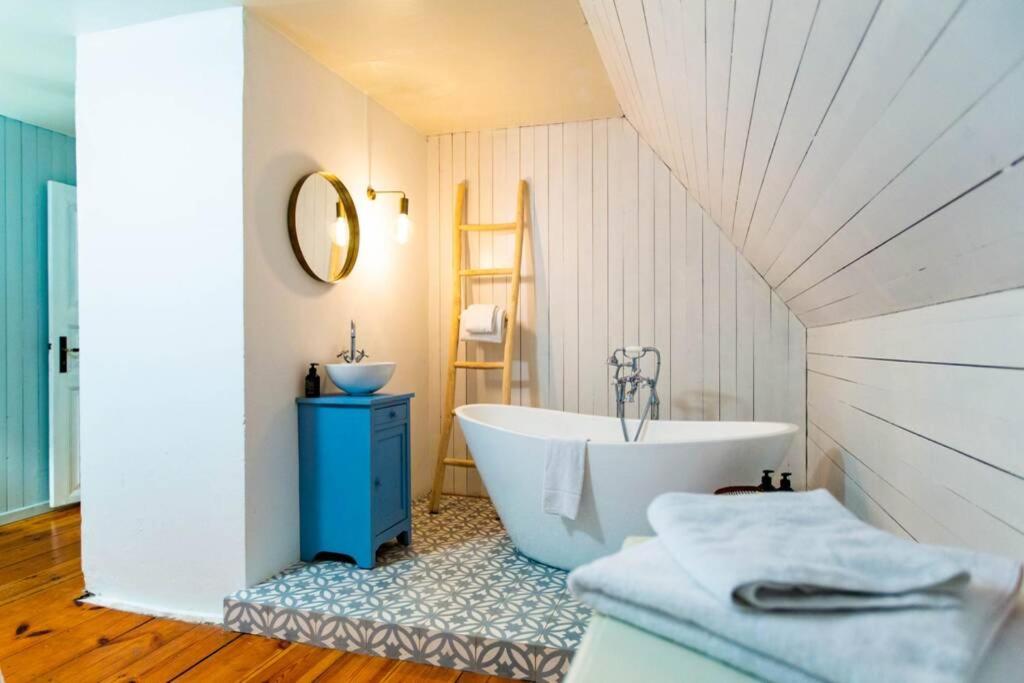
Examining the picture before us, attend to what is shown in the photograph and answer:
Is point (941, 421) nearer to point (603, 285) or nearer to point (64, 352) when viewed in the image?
point (603, 285)

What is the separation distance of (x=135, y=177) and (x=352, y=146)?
3.20 ft

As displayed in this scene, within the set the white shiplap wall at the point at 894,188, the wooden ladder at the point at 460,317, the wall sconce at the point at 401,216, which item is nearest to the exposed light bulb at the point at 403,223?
the wall sconce at the point at 401,216

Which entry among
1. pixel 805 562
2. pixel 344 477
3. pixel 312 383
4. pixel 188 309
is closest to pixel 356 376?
pixel 312 383

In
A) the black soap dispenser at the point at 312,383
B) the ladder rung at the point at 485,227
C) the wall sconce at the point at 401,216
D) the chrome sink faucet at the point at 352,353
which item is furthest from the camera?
the ladder rung at the point at 485,227

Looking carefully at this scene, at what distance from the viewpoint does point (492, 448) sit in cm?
251

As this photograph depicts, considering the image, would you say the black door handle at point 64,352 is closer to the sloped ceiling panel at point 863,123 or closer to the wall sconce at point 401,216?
the wall sconce at point 401,216

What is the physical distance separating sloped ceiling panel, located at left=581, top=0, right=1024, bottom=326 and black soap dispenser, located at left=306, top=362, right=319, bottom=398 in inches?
70.0

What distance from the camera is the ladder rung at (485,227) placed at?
351 cm

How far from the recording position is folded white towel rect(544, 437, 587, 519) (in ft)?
7.36

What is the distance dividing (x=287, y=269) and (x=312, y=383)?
49 cm

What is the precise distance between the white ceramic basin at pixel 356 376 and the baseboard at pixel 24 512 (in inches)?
91.2

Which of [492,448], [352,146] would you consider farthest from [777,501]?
[352,146]

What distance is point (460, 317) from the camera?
3.52 meters

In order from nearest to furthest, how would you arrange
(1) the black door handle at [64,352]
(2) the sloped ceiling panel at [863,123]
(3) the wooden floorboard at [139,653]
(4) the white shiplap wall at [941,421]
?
(2) the sloped ceiling panel at [863,123] → (4) the white shiplap wall at [941,421] → (3) the wooden floorboard at [139,653] → (1) the black door handle at [64,352]
